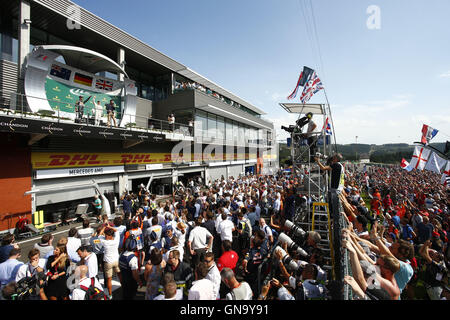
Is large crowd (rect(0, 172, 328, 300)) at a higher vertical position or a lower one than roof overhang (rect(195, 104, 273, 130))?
lower

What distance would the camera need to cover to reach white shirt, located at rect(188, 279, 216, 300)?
2.79 metres

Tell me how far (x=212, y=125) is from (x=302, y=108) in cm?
1676

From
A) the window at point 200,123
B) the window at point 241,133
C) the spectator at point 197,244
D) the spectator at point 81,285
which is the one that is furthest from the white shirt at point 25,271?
the window at point 241,133

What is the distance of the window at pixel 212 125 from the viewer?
23203 mm

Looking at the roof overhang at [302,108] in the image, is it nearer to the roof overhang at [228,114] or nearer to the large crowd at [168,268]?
the large crowd at [168,268]

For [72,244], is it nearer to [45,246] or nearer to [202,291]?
[45,246]

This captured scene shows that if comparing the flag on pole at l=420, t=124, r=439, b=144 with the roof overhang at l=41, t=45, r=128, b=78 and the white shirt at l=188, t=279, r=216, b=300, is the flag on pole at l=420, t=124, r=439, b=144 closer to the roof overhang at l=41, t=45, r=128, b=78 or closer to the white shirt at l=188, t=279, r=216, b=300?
the white shirt at l=188, t=279, r=216, b=300

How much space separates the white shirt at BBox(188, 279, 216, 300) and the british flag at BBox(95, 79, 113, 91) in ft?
51.4

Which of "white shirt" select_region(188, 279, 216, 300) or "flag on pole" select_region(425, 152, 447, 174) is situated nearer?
"white shirt" select_region(188, 279, 216, 300)

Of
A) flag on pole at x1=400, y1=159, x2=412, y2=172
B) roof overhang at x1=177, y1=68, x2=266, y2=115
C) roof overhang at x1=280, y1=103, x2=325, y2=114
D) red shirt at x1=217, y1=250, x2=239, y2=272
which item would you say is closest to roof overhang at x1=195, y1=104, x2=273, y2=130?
roof overhang at x1=177, y1=68, x2=266, y2=115

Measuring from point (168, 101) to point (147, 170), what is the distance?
845 cm

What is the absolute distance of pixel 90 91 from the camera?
13.5m
